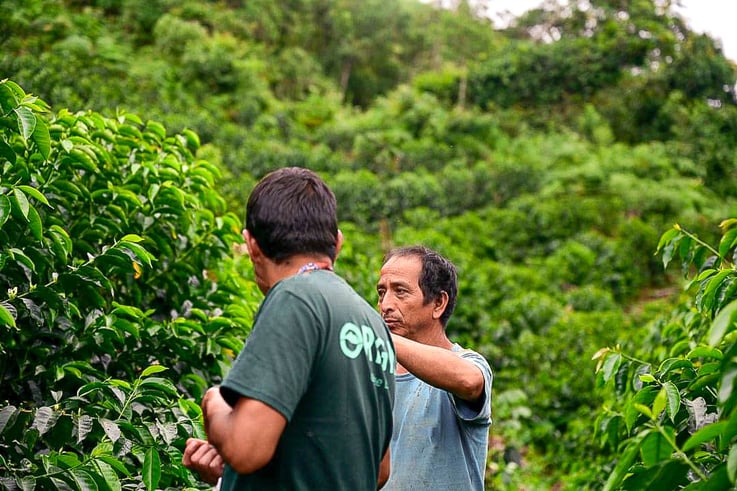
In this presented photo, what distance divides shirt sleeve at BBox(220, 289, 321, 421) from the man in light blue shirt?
50cm

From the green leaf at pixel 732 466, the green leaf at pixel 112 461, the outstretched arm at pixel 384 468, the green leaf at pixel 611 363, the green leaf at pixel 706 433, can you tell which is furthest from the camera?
the green leaf at pixel 611 363

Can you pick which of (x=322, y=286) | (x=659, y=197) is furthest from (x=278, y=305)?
(x=659, y=197)

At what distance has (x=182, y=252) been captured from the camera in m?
2.96

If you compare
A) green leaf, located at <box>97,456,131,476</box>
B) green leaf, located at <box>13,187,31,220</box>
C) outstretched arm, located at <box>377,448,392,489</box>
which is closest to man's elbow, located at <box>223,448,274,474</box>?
outstretched arm, located at <box>377,448,392,489</box>

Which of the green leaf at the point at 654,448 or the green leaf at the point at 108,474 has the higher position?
the green leaf at the point at 654,448

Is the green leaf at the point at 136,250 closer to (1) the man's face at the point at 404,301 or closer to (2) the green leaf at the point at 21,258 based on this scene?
(2) the green leaf at the point at 21,258

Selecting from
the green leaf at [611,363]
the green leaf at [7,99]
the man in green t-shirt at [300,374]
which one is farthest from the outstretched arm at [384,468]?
the green leaf at [7,99]

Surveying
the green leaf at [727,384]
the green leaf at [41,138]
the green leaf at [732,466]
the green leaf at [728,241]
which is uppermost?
the green leaf at [728,241]

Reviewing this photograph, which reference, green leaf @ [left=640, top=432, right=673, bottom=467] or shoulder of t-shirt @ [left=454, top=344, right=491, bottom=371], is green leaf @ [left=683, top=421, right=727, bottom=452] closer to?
green leaf @ [left=640, top=432, right=673, bottom=467]

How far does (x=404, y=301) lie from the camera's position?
7.19ft

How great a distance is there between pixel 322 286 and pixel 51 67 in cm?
1131

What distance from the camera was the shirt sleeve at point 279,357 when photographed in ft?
4.16

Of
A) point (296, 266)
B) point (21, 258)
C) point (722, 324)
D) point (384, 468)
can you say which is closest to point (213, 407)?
point (296, 266)

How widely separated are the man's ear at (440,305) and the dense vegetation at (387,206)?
605 millimetres
